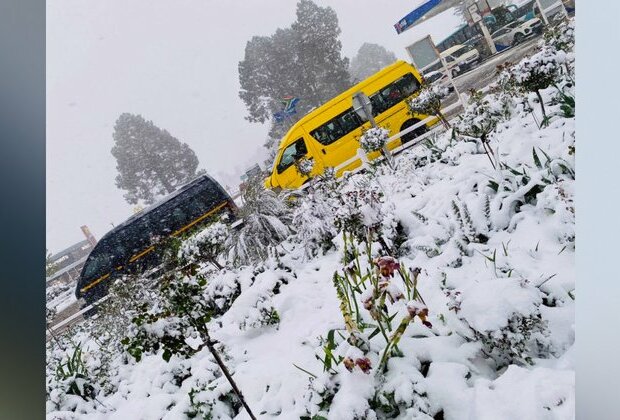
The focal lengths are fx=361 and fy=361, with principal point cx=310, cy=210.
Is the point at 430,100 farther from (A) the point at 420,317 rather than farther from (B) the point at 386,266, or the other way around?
(A) the point at 420,317

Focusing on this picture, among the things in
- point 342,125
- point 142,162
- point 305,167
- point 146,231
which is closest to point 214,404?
point 305,167

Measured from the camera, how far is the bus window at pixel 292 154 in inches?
265

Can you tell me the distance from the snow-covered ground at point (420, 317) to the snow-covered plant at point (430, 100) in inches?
49.7

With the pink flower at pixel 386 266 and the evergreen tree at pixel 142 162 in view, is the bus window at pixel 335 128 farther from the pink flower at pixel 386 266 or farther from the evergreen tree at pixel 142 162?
the evergreen tree at pixel 142 162

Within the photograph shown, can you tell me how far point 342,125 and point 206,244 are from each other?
12.4 feet

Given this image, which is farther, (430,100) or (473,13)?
(473,13)

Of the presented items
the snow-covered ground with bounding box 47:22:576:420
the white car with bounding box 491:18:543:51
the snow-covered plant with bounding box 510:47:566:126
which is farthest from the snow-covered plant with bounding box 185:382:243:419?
the white car with bounding box 491:18:543:51

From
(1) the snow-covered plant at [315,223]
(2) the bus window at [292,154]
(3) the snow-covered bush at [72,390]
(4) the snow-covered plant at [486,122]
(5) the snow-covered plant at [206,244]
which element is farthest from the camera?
(2) the bus window at [292,154]

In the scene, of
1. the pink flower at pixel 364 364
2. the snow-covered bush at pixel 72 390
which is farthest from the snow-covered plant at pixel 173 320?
the snow-covered bush at pixel 72 390

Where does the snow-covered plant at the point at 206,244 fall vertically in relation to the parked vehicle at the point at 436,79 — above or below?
below

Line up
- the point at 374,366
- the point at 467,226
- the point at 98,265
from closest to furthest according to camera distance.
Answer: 1. the point at 374,366
2. the point at 467,226
3. the point at 98,265

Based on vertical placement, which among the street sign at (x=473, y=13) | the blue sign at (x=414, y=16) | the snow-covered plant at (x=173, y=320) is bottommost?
the snow-covered plant at (x=173, y=320)

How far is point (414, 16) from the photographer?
520 cm
